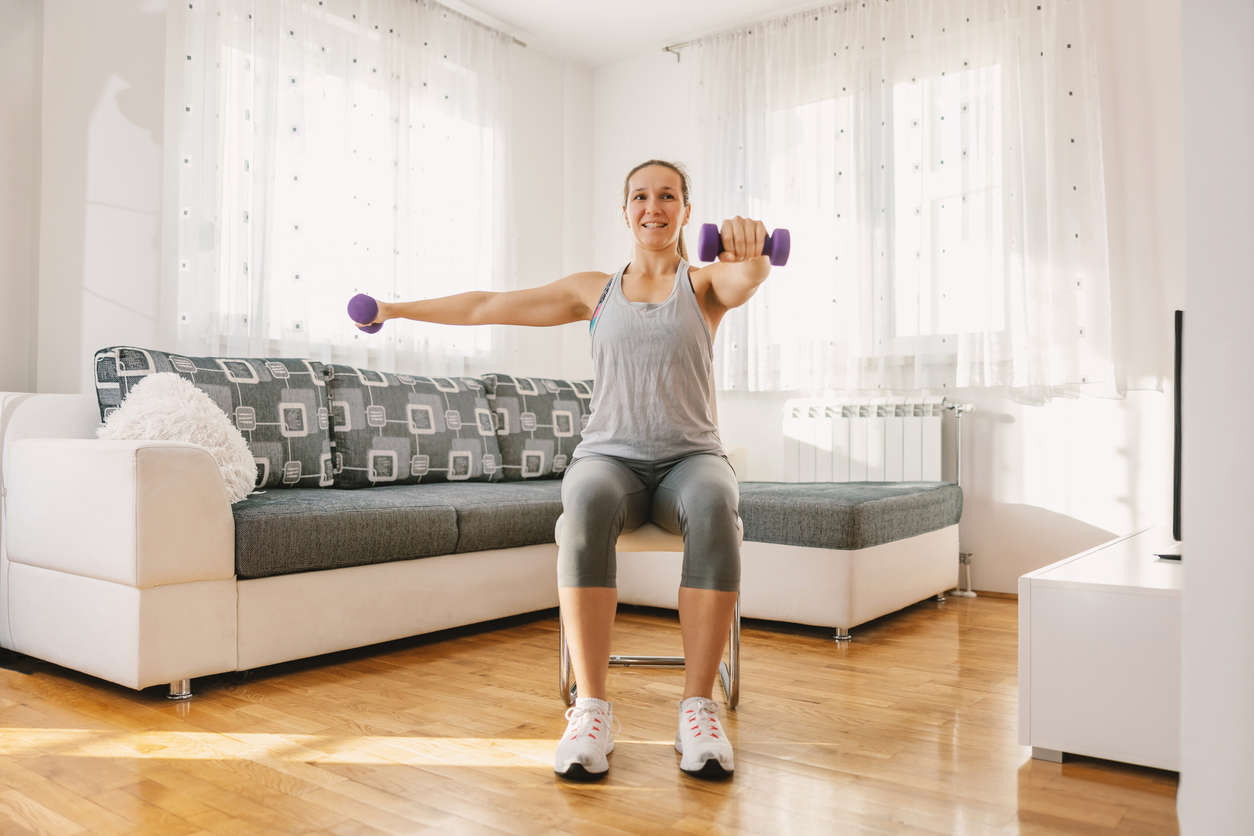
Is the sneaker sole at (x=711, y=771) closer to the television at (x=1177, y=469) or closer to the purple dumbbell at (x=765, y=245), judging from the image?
the purple dumbbell at (x=765, y=245)

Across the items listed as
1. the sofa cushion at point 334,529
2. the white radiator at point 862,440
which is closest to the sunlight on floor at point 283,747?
the sofa cushion at point 334,529

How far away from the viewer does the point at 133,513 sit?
1.90 meters

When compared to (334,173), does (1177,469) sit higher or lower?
lower

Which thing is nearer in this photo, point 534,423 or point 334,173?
point 334,173

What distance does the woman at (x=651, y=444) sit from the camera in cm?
157

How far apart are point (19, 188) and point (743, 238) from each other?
8.45 ft

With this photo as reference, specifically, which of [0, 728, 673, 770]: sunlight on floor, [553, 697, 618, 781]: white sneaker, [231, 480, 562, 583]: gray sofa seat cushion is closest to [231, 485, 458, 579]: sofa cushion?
[231, 480, 562, 583]: gray sofa seat cushion

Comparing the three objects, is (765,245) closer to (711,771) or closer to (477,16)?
(711,771)

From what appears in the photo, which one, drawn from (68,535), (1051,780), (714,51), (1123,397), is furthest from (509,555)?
(714,51)

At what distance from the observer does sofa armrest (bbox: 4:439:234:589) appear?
1913 millimetres

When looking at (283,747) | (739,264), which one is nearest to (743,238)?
(739,264)

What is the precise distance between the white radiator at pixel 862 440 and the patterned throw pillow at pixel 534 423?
928mm

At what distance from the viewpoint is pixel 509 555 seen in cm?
276

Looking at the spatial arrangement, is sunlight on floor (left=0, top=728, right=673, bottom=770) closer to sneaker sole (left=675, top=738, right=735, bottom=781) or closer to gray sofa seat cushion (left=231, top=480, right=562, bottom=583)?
sneaker sole (left=675, top=738, right=735, bottom=781)
